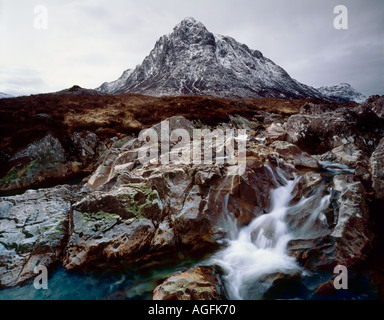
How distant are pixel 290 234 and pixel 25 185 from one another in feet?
48.0

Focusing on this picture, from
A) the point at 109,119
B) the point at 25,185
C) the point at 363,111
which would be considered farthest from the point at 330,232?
the point at 109,119

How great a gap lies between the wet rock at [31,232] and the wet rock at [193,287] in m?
4.03

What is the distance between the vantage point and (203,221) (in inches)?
266

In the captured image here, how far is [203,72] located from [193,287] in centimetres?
11699

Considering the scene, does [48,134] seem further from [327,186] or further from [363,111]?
[363,111]

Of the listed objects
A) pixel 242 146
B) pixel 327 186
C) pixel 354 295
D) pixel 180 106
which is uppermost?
pixel 180 106

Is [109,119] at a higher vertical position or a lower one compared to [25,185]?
higher

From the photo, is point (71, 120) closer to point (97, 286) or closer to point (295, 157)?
point (97, 286)

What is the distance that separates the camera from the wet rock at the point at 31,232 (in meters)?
5.54

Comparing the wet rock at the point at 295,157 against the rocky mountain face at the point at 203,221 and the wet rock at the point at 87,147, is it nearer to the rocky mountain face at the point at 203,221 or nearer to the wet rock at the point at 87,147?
the rocky mountain face at the point at 203,221

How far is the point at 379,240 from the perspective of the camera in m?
5.15

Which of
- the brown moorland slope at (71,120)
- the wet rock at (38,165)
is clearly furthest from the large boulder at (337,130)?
the wet rock at (38,165)
